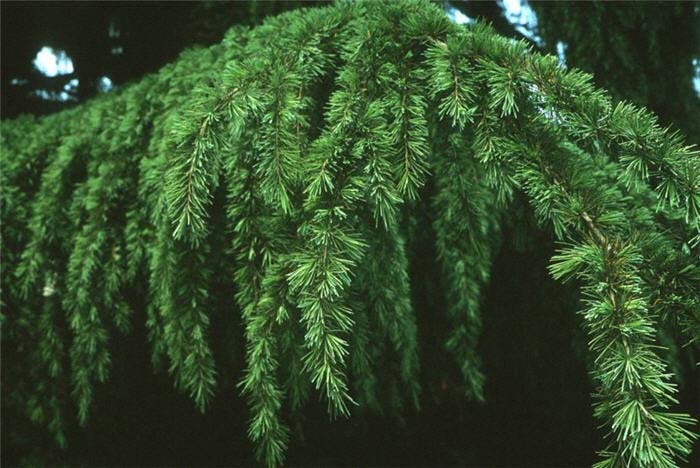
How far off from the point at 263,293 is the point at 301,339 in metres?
0.10

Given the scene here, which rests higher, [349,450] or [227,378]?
[227,378]

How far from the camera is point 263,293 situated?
852 mm

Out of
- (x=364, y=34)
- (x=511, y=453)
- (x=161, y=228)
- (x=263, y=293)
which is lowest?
(x=511, y=453)

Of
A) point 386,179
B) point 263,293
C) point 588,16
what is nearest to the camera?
point 386,179

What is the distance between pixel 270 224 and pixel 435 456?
1.00 metres

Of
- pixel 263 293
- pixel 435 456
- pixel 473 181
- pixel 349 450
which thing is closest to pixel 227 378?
pixel 349 450

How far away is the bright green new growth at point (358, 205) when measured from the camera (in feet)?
2.23

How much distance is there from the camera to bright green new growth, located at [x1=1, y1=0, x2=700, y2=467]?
0.68m

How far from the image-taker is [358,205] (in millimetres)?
779

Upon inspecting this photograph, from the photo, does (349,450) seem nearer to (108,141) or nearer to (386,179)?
(108,141)

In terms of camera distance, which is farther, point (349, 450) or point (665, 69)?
point (349, 450)

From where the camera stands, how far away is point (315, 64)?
36.1 inches

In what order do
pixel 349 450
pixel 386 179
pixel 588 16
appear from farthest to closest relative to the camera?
pixel 349 450, pixel 588 16, pixel 386 179

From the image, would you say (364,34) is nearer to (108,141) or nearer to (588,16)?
(108,141)
